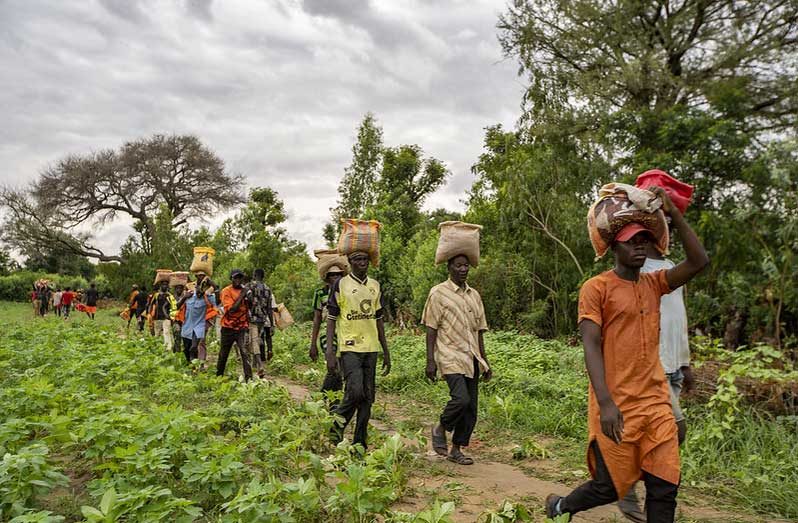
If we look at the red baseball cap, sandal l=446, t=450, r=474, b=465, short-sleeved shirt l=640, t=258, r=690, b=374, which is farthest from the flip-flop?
the red baseball cap

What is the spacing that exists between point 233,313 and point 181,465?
4.93 m

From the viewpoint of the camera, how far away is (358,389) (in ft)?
18.0

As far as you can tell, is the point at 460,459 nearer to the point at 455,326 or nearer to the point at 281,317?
the point at 455,326

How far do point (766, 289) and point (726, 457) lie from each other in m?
3.85

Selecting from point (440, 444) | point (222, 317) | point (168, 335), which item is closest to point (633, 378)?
point (440, 444)

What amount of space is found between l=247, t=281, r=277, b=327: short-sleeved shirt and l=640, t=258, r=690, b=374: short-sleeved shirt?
6521mm

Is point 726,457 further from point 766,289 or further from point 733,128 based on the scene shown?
point 733,128

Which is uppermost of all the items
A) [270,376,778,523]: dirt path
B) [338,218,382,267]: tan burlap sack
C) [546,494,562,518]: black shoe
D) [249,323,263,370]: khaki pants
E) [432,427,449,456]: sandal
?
[338,218,382,267]: tan burlap sack

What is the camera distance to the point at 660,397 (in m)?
3.37

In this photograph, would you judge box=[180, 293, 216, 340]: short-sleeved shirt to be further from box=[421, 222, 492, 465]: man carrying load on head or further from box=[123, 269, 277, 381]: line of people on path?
box=[421, 222, 492, 465]: man carrying load on head

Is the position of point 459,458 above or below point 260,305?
below

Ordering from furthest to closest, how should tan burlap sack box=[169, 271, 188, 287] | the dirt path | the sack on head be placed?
tan burlap sack box=[169, 271, 188, 287], the sack on head, the dirt path

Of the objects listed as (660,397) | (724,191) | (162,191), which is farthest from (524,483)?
(162,191)

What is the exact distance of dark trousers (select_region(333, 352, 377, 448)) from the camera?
18.0 feet
